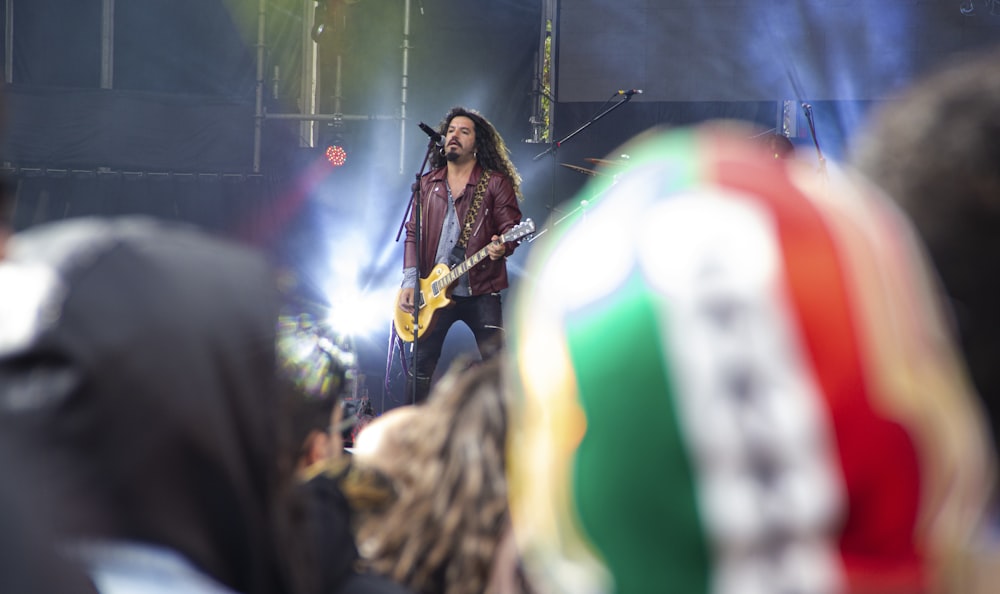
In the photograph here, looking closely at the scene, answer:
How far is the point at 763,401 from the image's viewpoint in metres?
0.61

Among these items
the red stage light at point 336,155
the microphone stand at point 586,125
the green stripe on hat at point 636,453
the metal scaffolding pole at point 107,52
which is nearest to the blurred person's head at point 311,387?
the green stripe on hat at point 636,453

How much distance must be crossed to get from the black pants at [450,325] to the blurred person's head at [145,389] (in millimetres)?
4937

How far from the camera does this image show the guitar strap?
19.8 ft

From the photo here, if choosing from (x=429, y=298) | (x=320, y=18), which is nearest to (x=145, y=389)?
(x=429, y=298)

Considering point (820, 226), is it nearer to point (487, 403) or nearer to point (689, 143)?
point (689, 143)

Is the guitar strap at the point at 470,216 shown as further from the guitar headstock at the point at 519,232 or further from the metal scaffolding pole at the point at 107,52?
the metal scaffolding pole at the point at 107,52

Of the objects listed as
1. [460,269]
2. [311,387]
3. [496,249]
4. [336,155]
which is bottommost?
[311,387]

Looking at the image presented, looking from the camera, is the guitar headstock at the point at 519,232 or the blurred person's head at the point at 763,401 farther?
Answer: the guitar headstock at the point at 519,232

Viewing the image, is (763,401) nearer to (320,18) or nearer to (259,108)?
(320,18)

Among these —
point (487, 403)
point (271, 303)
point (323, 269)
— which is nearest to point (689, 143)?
point (271, 303)

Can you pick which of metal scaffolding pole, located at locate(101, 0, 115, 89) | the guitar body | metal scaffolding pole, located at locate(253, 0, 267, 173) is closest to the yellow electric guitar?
the guitar body

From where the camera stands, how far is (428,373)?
5980 millimetres

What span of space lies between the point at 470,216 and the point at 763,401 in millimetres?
5503

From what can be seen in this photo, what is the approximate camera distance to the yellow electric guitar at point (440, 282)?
5.85m
